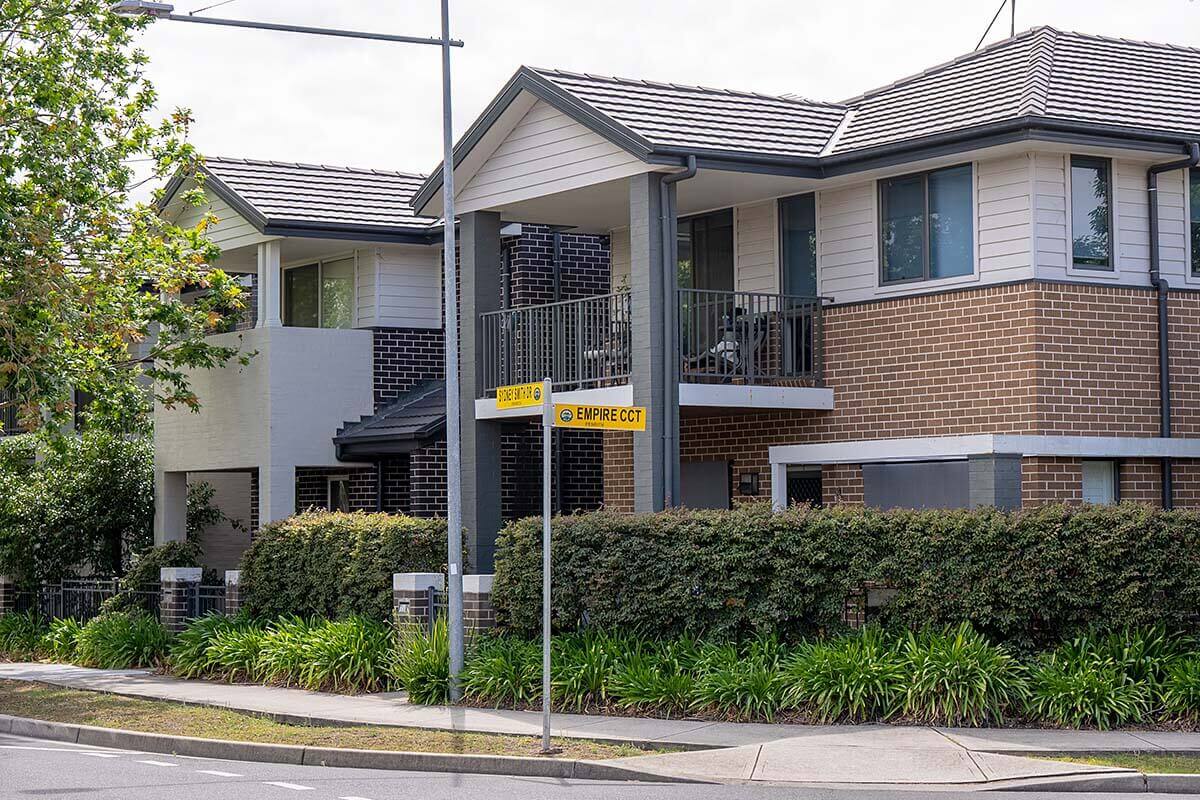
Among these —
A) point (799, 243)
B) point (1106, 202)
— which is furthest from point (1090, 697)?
point (799, 243)

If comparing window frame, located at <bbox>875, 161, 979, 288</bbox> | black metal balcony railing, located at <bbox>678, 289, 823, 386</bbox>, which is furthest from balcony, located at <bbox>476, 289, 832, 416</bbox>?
window frame, located at <bbox>875, 161, 979, 288</bbox>

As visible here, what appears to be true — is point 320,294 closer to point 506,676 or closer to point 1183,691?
point 506,676

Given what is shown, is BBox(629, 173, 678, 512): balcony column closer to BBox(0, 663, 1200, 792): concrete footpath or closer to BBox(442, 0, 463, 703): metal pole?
BBox(442, 0, 463, 703): metal pole

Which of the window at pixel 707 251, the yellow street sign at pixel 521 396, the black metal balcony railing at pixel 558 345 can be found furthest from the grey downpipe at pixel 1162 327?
the yellow street sign at pixel 521 396

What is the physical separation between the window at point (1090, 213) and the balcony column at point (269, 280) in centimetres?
1143

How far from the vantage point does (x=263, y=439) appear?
24.4 meters

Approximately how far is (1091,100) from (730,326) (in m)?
4.87

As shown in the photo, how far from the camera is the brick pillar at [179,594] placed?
22.4m

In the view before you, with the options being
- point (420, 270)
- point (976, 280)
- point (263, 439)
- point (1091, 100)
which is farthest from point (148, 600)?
point (1091, 100)

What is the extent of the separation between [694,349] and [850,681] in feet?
21.9

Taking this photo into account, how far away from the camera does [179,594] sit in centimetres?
2247

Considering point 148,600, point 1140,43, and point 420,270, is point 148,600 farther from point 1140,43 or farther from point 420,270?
point 1140,43

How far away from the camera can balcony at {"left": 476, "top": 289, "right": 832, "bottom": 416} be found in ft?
65.2

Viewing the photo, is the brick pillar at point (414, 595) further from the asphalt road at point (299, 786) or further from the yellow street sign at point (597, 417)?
the yellow street sign at point (597, 417)
